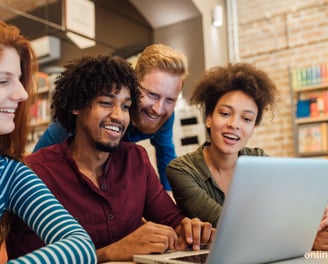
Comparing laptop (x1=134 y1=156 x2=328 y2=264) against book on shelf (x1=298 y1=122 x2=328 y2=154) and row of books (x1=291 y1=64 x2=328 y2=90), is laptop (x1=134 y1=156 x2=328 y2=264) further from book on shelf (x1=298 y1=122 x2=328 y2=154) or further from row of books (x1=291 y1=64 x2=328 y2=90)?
row of books (x1=291 y1=64 x2=328 y2=90)

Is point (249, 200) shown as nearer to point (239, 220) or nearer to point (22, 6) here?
point (239, 220)

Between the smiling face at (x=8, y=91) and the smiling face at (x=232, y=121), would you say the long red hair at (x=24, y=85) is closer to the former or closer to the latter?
the smiling face at (x=8, y=91)

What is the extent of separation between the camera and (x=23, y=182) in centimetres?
111

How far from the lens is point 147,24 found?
19.3ft

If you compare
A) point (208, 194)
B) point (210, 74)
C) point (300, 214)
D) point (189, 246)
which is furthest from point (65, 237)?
point (210, 74)

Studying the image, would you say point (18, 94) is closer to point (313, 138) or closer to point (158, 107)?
point (158, 107)

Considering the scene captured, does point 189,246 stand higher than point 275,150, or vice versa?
point 275,150

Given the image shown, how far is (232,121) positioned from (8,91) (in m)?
0.96

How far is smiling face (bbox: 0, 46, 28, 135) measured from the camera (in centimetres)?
110

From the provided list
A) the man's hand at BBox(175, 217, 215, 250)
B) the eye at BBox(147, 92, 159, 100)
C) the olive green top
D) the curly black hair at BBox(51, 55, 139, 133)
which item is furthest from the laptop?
A: the eye at BBox(147, 92, 159, 100)

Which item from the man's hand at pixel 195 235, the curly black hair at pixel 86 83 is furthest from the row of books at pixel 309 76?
the man's hand at pixel 195 235

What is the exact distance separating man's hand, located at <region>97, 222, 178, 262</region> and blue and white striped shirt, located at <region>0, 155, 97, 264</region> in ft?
0.42

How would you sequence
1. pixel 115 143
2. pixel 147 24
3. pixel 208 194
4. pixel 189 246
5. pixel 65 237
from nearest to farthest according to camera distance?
pixel 65 237 < pixel 189 246 < pixel 115 143 < pixel 208 194 < pixel 147 24

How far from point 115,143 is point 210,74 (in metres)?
0.73
